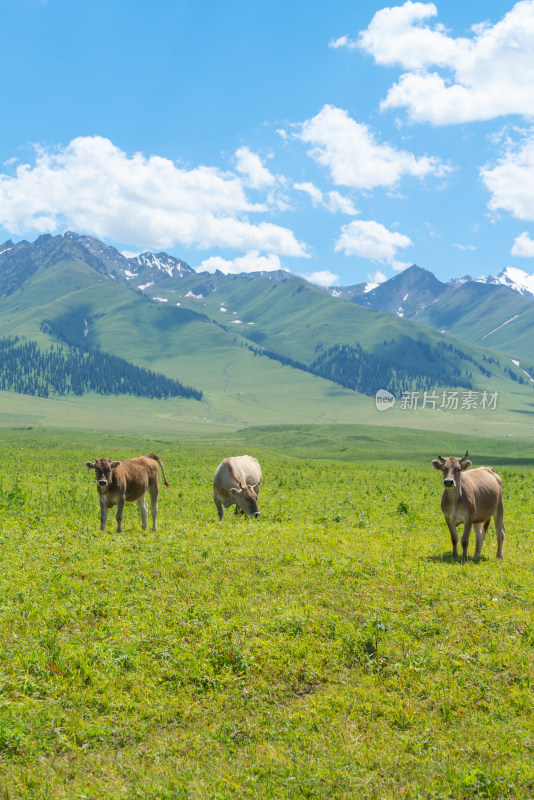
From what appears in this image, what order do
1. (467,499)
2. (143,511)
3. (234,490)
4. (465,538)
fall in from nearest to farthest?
(465,538)
(467,499)
(143,511)
(234,490)

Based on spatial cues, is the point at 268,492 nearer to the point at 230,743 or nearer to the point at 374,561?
the point at 374,561

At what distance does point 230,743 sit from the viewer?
862 centimetres

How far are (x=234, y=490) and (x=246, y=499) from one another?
74cm

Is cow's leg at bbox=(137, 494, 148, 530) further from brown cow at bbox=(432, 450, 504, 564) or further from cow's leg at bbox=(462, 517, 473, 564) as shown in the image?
cow's leg at bbox=(462, 517, 473, 564)

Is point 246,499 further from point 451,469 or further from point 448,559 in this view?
point 451,469

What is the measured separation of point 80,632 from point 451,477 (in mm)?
11318

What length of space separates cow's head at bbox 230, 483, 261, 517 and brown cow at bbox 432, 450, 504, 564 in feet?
30.1

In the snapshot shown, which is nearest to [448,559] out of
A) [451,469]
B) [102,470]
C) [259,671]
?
[451,469]

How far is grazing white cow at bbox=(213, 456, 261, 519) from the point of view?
24.9 metres

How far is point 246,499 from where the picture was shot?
24938 millimetres

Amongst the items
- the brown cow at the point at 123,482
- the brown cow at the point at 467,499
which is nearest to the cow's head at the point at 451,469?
the brown cow at the point at 467,499

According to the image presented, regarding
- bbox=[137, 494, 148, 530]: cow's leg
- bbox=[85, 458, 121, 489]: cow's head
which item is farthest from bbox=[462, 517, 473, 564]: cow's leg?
bbox=[85, 458, 121, 489]: cow's head

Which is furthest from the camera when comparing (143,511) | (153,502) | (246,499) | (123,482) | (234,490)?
(246,499)

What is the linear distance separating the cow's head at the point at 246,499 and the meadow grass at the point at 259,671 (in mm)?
5812
